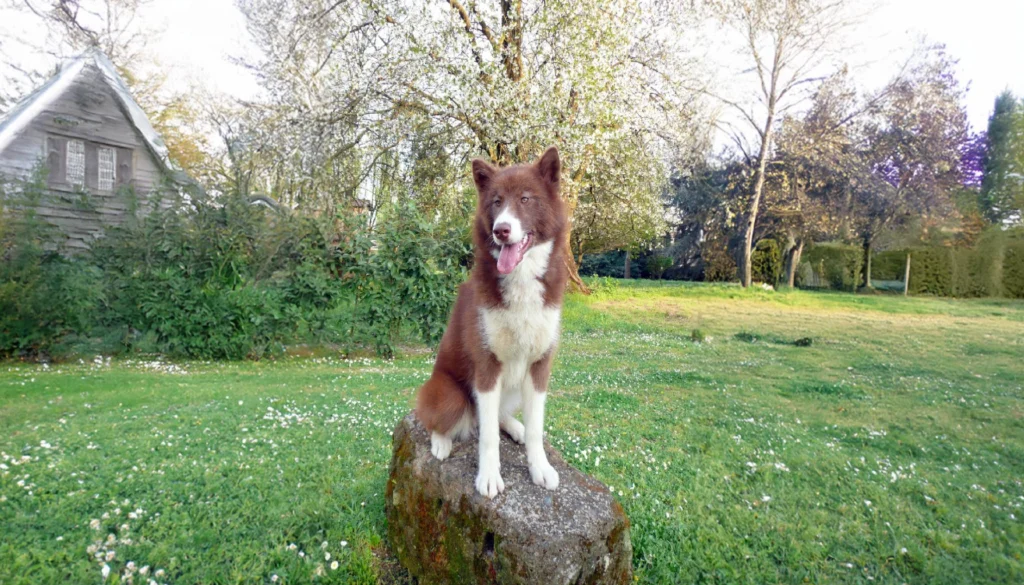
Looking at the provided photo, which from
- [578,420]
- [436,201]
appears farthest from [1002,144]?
[578,420]

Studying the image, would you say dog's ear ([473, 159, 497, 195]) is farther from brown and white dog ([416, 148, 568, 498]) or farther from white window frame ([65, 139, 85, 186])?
white window frame ([65, 139, 85, 186])

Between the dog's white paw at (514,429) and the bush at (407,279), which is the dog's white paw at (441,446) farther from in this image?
the bush at (407,279)

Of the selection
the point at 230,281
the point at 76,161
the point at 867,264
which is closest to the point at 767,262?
the point at 867,264

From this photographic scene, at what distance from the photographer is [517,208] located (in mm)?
2889

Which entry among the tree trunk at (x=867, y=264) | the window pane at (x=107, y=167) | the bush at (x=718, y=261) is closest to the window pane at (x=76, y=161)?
the window pane at (x=107, y=167)

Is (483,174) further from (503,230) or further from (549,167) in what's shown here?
(503,230)

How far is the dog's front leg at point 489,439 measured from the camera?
113 inches

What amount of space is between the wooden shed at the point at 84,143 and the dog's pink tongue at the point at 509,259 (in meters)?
11.8

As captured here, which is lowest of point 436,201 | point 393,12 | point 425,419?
point 425,419

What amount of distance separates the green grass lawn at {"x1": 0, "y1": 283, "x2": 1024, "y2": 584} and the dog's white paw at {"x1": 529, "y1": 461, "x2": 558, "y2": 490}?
1136 mm

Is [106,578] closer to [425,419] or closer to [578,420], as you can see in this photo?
[425,419]

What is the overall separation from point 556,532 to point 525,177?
1.93 m

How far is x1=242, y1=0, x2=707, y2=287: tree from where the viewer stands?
12289 millimetres

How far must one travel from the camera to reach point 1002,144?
68.9 ft
